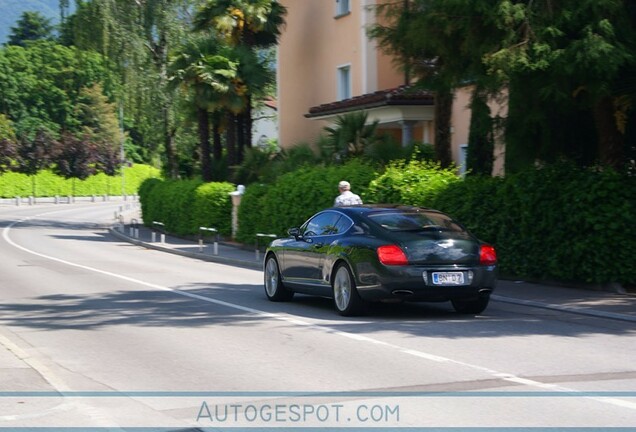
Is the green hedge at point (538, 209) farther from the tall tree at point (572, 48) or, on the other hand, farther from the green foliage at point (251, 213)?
the green foliage at point (251, 213)

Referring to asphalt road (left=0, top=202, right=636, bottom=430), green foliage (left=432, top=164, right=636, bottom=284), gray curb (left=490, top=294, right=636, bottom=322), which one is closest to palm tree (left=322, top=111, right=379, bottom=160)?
green foliage (left=432, top=164, right=636, bottom=284)

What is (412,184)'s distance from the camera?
21422mm

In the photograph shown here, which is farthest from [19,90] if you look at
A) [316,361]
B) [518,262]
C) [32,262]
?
[316,361]

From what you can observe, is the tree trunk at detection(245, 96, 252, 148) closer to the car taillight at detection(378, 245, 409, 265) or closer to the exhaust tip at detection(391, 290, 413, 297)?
the car taillight at detection(378, 245, 409, 265)

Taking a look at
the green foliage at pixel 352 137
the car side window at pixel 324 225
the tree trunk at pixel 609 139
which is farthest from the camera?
the green foliage at pixel 352 137

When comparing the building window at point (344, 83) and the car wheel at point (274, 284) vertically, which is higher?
the building window at point (344, 83)

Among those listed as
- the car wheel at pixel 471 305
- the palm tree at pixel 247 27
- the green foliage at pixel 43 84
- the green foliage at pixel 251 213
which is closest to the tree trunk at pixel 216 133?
the palm tree at pixel 247 27

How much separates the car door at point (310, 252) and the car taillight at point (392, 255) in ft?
4.74

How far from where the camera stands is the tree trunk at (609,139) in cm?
1709

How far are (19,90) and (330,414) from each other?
4091 inches

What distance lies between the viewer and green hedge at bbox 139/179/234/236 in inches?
1433

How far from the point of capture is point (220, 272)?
23.6m

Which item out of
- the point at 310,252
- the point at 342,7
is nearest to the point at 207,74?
the point at 342,7

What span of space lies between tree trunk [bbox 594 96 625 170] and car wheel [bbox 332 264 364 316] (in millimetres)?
5710
